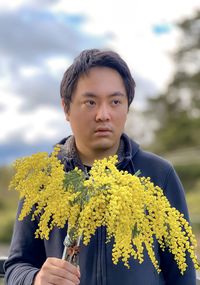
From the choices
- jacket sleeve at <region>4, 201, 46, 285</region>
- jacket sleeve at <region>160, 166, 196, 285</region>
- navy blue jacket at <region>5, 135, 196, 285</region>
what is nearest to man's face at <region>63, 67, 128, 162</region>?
navy blue jacket at <region>5, 135, 196, 285</region>

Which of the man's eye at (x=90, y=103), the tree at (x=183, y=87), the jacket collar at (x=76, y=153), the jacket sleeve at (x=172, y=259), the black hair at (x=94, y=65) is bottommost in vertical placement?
→ the jacket sleeve at (x=172, y=259)

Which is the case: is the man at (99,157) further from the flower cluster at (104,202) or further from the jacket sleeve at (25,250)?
the flower cluster at (104,202)

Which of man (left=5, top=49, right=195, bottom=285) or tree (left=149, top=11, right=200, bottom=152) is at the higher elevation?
tree (left=149, top=11, right=200, bottom=152)

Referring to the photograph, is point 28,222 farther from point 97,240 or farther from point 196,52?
point 196,52

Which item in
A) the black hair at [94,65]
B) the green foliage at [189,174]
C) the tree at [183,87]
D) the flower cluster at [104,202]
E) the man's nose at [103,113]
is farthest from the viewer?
the tree at [183,87]

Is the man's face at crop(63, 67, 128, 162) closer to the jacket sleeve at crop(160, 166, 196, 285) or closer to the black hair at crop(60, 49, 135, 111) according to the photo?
the black hair at crop(60, 49, 135, 111)

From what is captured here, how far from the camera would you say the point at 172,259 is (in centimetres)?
214

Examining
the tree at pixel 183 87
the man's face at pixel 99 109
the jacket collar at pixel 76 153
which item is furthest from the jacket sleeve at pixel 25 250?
the tree at pixel 183 87

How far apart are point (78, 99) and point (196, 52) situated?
32075 millimetres

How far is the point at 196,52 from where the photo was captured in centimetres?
3350

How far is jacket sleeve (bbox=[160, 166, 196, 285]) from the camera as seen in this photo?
216 centimetres

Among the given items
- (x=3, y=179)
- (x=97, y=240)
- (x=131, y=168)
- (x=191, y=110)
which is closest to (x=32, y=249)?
(x=97, y=240)

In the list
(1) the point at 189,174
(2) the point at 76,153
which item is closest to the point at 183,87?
(1) the point at 189,174

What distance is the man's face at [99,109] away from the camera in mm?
2018
